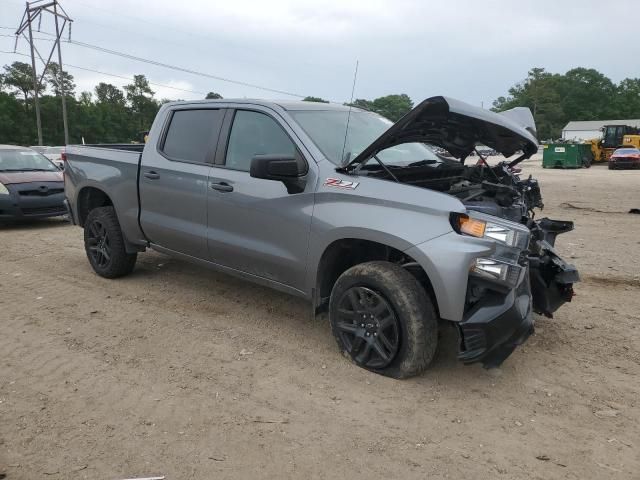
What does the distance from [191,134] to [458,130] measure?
238 cm

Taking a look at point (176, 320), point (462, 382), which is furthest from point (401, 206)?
point (176, 320)

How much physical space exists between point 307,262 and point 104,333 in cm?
186

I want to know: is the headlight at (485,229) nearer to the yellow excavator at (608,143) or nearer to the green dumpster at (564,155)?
the green dumpster at (564,155)

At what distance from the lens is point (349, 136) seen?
13.9ft

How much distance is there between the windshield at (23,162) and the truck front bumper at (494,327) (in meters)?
9.51

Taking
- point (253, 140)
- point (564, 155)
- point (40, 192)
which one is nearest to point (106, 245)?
point (253, 140)

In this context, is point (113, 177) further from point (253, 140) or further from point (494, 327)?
point (494, 327)

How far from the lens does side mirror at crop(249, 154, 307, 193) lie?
360cm

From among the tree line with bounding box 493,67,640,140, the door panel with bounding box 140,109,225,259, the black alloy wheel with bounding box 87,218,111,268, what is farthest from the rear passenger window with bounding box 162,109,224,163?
the tree line with bounding box 493,67,640,140

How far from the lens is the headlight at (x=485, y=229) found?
3166 millimetres

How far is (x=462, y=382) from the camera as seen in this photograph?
11.7 feet

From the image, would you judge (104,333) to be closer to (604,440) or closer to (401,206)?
(401,206)

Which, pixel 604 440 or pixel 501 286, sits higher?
pixel 501 286

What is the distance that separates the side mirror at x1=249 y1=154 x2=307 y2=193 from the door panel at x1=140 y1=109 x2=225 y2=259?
1.00 meters
